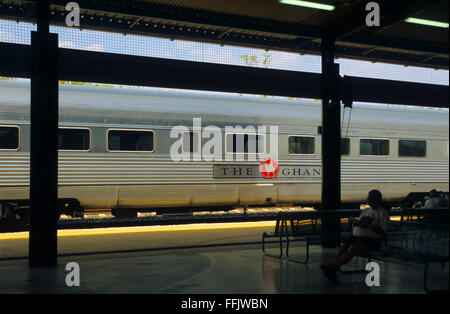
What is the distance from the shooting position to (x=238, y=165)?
14320 millimetres

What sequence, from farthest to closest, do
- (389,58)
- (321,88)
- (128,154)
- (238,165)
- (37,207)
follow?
(238,165) < (128,154) < (389,58) < (321,88) < (37,207)

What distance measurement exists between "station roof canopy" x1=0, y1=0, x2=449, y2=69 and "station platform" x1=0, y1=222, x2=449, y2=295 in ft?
12.4

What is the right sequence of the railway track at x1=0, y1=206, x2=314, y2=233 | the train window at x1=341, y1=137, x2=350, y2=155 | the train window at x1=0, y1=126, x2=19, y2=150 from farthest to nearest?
the train window at x1=341, y1=137, x2=350, y2=155 < the railway track at x1=0, y1=206, x2=314, y2=233 < the train window at x1=0, y1=126, x2=19, y2=150

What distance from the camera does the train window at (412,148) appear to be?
16.5 m

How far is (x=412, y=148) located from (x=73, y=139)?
10.2m

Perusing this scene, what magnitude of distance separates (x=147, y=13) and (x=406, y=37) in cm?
485

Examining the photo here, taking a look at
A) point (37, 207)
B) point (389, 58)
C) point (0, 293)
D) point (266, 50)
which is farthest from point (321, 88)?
point (0, 293)

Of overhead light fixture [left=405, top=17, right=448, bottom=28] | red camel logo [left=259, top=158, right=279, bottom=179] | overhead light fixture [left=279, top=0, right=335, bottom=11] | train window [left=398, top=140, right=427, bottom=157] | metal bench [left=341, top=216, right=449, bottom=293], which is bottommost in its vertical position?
metal bench [left=341, top=216, right=449, bottom=293]

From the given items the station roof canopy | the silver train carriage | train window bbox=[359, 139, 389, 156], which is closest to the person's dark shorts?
the station roof canopy

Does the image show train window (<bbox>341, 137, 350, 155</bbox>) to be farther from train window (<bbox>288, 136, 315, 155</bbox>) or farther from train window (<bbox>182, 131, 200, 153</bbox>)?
train window (<bbox>182, 131, 200, 153</bbox>)

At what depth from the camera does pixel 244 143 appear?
14.4m

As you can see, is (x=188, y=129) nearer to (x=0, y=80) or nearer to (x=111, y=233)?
(x=111, y=233)

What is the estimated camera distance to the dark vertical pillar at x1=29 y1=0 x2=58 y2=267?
25.1ft

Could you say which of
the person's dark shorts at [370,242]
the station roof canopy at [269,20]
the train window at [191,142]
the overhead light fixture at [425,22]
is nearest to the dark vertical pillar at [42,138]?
the station roof canopy at [269,20]
